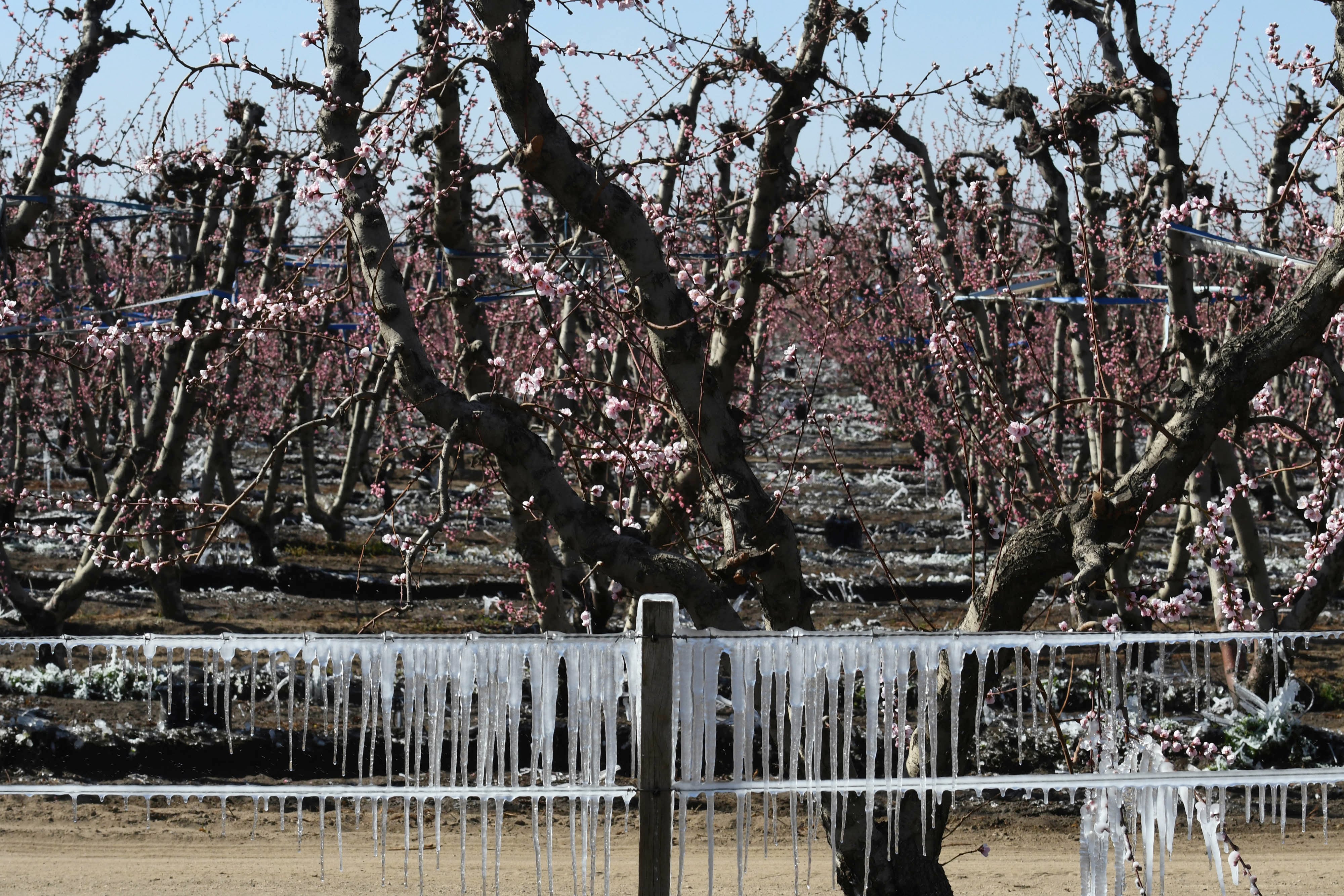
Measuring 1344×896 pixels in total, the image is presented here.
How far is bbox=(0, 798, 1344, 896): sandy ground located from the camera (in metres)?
5.15

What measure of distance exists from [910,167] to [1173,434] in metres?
6.73

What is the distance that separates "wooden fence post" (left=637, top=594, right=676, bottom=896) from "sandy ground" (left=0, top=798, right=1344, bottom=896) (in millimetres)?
2141

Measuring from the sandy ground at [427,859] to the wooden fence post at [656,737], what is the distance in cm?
214

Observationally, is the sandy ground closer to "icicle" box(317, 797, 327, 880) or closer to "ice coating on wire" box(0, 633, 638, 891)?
"icicle" box(317, 797, 327, 880)

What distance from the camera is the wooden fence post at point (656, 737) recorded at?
2977mm

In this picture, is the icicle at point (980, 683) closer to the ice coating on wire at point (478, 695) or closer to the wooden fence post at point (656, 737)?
the wooden fence post at point (656, 737)

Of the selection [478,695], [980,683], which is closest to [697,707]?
[478,695]

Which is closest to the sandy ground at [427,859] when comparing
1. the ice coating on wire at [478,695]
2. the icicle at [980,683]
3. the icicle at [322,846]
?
the icicle at [322,846]

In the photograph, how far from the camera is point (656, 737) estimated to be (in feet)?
9.84

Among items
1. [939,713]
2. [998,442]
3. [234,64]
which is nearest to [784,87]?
[234,64]

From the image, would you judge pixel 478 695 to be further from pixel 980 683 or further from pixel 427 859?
pixel 427 859

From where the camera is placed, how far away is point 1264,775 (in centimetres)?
318

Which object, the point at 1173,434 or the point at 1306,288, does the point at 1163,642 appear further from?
the point at 1306,288

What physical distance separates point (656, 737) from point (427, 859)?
9.71 feet
